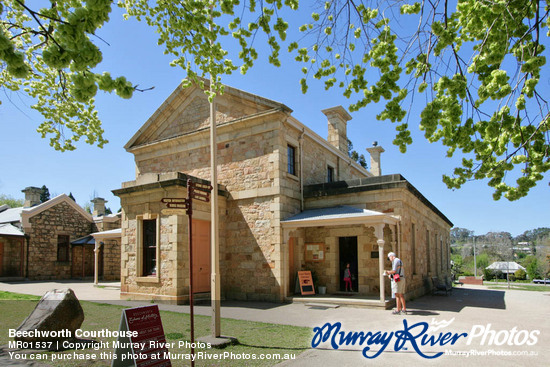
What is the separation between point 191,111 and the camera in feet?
50.3

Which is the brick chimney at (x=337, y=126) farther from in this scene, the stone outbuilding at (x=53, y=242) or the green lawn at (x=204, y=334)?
the stone outbuilding at (x=53, y=242)

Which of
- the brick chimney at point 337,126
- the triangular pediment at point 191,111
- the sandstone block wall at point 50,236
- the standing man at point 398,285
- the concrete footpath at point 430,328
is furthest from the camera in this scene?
the sandstone block wall at point 50,236

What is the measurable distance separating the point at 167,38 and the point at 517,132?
576 cm

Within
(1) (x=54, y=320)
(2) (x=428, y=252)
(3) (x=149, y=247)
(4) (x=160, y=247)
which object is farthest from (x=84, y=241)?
(2) (x=428, y=252)

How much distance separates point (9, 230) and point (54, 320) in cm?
1866

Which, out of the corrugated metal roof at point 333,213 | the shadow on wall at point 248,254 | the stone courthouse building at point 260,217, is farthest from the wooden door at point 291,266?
the corrugated metal roof at point 333,213

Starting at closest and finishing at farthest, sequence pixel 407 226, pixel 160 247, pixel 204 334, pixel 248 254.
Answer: pixel 204 334, pixel 160 247, pixel 407 226, pixel 248 254

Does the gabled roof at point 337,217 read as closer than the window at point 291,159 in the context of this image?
Yes

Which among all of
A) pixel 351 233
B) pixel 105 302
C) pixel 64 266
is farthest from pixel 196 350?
pixel 64 266

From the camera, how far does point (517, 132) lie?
4996mm

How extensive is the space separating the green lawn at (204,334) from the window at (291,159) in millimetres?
6534

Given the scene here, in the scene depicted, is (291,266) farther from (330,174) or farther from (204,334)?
(204,334)

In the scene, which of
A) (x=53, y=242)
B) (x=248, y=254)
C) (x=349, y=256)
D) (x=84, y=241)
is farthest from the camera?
(x=84, y=241)

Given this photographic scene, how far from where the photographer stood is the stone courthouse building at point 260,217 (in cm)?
1206
